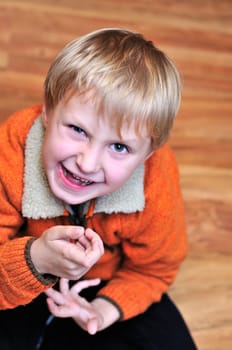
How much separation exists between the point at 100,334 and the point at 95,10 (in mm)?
1005

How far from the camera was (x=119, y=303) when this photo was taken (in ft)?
3.07

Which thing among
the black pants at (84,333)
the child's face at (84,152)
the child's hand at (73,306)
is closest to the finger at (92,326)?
the child's hand at (73,306)

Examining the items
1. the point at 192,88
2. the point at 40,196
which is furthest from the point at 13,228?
the point at 192,88

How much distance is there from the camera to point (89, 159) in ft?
2.36

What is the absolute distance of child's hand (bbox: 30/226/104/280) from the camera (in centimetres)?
70

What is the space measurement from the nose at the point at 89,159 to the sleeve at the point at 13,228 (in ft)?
0.46

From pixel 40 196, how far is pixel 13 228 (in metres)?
0.10

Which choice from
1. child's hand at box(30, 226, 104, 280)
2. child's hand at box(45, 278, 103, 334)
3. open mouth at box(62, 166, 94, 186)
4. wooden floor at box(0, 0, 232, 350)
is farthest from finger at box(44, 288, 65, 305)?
wooden floor at box(0, 0, 232, 350)

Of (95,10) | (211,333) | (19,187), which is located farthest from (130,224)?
(95,10)

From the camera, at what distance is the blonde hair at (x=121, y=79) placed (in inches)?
27.5

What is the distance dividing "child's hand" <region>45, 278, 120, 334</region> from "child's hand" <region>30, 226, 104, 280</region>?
0.11m

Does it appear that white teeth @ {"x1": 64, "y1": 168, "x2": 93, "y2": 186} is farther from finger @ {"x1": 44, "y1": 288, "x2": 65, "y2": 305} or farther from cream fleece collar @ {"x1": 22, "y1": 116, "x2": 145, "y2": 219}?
finger @ {"x1": 44, "y1": 288, "x2": 65, "y2": 305}

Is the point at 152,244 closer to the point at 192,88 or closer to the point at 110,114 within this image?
the point at 110,114

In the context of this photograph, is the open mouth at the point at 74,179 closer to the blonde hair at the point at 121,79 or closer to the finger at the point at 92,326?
the blonde hair at the point at 121,79
